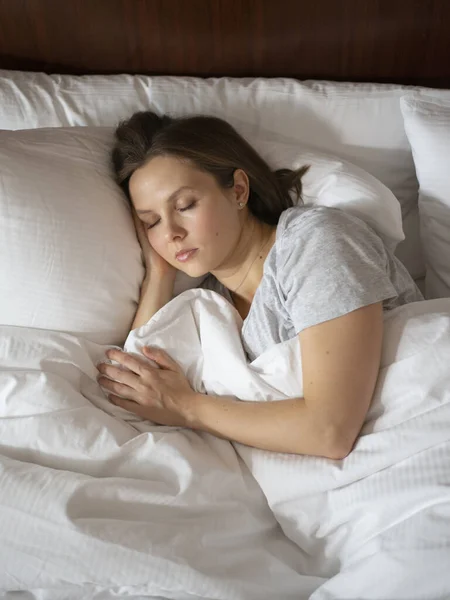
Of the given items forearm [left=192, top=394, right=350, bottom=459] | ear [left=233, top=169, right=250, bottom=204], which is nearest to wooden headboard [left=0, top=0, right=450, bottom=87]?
ear [left=233, top=169, right=250, bottom=204]

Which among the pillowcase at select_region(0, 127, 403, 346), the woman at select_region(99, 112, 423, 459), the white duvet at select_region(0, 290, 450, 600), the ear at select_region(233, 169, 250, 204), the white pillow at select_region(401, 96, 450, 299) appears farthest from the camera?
the white pillow at select_region(401, 96, 450, 299)

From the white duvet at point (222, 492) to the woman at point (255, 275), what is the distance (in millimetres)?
43

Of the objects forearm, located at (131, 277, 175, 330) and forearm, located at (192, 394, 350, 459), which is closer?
forearm, located at (192, 394, 350, 459)

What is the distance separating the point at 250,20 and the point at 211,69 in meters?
0.15

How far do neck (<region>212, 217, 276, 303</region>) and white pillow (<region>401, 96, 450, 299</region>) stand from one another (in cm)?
37

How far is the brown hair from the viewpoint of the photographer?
3.91 ft

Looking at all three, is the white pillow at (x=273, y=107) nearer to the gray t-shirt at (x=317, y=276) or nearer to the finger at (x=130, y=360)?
the gray t-shirt at (x=317, y=276)

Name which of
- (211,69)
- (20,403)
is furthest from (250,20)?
(20,403)

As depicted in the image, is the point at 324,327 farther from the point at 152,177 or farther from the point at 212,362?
the point at 152,177

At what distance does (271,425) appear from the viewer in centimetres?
103

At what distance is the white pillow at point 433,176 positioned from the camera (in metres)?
1.36

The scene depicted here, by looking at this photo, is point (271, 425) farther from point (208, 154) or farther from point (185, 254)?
point (208, 154)

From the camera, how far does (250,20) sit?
1469 millimetres

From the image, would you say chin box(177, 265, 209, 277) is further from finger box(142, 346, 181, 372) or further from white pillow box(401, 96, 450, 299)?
white pillow box(401, 96, 450, 299)
